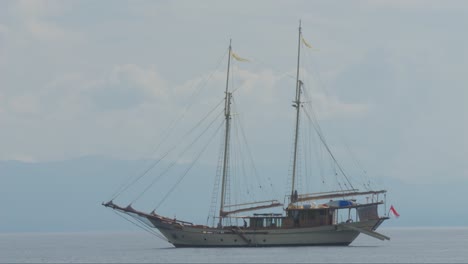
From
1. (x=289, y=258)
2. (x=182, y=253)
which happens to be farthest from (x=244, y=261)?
(x=182, y=253)

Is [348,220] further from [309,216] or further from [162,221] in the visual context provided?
[162,221]

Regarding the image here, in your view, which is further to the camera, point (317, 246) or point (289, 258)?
point (317, 246)

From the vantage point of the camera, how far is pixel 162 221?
96.9 m

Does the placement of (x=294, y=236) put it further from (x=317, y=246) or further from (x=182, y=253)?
(x=182, y=253)

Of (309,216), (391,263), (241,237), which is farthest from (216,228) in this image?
(391,263)

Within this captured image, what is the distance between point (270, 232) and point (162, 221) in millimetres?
11124

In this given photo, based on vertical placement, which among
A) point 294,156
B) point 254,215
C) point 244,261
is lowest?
point 244,261

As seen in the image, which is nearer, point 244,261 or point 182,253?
point 244,261

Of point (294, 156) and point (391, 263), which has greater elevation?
point (294, 156)

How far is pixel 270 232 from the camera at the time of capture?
95.4 m

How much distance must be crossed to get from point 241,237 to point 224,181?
19.4ft

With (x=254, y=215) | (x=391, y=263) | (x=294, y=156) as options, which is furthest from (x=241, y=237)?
(x=391, y=263)

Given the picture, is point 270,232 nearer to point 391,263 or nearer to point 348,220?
point 348,220

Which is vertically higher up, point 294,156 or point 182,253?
point 294,156
